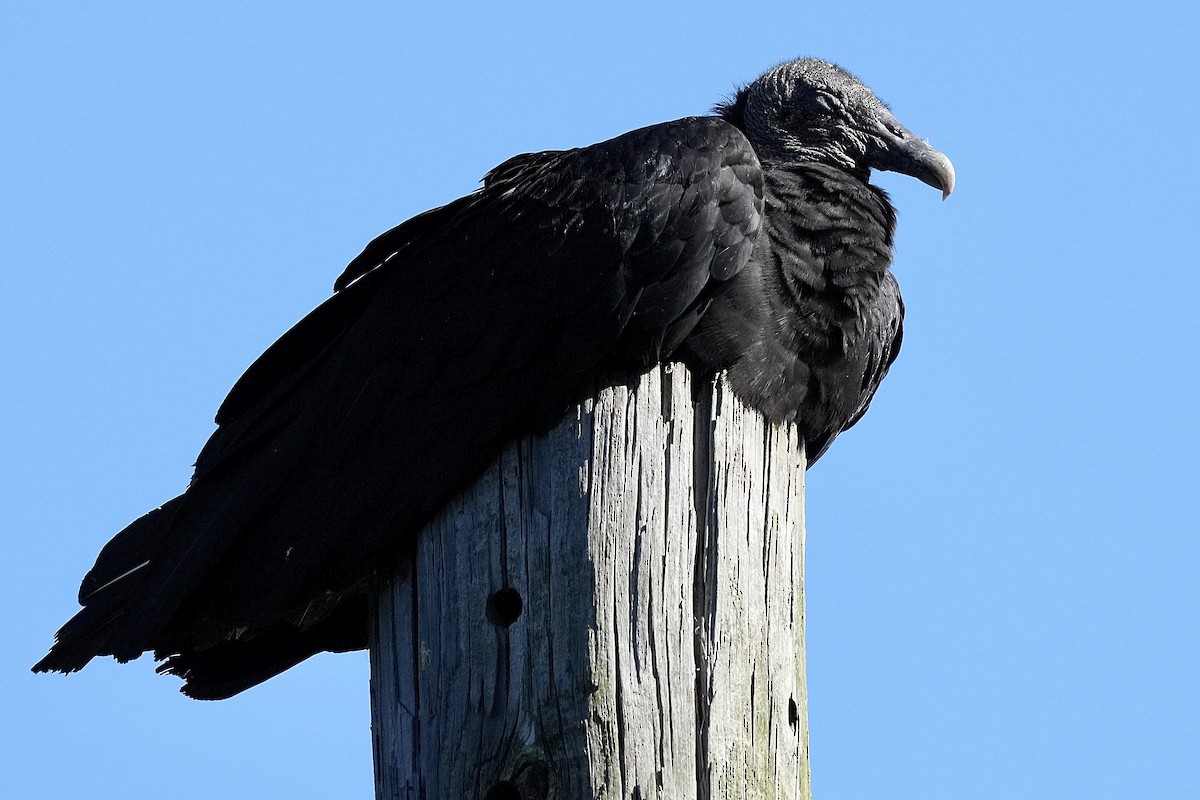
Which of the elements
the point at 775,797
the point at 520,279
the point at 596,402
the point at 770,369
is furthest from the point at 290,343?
the point at 775,797

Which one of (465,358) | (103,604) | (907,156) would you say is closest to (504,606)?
(465,358)

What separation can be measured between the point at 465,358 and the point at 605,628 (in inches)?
30.4

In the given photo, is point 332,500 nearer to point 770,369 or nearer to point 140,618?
point 140,618

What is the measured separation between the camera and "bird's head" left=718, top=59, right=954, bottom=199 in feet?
12.6

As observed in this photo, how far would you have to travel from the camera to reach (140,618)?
296 cm

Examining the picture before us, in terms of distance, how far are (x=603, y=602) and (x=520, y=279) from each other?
834mm

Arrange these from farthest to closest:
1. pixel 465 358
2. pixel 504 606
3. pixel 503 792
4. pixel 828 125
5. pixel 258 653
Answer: pixel 828 125
pixel 258 653
pixel 465 358
pixel 504 606
pixel 503 792

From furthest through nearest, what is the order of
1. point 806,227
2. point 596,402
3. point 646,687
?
point 806,227, point 596,402, point 646,687

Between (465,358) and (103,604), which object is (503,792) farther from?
(103,604)

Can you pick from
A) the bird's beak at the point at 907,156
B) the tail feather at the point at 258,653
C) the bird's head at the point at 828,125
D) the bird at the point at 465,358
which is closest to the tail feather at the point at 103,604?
the bird at the point at 465,358

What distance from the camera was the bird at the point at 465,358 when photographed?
9.47ft

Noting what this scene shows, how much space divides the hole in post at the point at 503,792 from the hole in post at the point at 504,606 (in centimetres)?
29

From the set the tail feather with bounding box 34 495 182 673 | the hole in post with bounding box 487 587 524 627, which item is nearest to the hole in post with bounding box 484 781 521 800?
the hole in post with bounding box 487 587 524 627

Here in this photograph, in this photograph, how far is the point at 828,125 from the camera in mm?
3979
